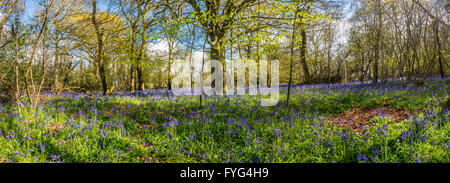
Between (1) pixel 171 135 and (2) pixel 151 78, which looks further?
(2) pixel 151 78

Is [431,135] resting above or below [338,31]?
below

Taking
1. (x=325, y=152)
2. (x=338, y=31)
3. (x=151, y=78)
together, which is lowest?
(x=325, y=152)

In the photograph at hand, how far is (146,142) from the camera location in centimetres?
353

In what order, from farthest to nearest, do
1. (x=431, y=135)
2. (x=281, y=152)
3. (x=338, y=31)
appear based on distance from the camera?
(x=338, y=31) < (x=431, y=135) < (x=281, y=152)
